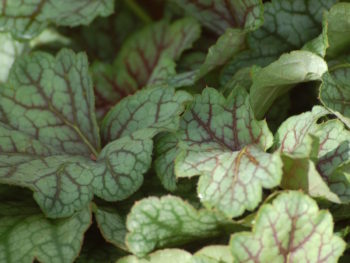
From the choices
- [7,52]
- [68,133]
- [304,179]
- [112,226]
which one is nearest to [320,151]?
[304,179]

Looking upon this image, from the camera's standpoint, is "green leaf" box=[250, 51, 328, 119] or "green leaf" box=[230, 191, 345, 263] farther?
"green leaf" box=[250, 51, 328, 119]

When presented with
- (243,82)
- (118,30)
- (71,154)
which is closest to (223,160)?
(243,82)

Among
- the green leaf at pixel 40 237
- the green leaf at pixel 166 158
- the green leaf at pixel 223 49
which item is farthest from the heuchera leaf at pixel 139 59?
the green leaf at pixel 40 237

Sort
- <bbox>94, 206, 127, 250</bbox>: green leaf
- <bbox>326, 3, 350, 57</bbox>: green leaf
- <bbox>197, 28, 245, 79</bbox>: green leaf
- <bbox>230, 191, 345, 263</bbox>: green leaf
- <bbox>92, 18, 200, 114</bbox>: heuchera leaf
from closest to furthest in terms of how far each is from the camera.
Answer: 1. <bbox>230, 191, 345, 263</bbox>: green leaf
2. <bbox>94, 206, 127, 250</bbox>: green leaf
3. <bbox>326, 3, 350, 57</bbox>: green leaf
4. <bbox>197, 28, 245, 79</bbox>: green leaf
5. <bbox>92, 18, 200, 114</bbox>: heuchera leaf

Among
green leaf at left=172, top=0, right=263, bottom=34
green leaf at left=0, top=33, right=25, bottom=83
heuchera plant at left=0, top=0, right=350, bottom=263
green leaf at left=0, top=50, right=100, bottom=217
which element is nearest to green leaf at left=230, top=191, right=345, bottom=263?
heuchera plant at left=0, top=0, right=350, bottom=263

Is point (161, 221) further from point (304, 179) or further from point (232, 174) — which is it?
point (304, 179)

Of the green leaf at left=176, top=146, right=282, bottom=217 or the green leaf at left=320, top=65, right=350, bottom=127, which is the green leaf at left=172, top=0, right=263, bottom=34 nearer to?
the green leaf at left=320, top=65, right=350, bottom=127

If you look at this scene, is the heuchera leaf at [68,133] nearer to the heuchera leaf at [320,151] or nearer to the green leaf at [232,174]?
the green leaf at [232,174]
